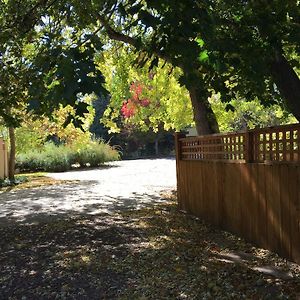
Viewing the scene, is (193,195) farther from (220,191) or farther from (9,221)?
(9,221)

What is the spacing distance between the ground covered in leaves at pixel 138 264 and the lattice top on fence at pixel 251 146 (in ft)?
3.82

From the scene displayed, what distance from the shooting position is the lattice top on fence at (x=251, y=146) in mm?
5258

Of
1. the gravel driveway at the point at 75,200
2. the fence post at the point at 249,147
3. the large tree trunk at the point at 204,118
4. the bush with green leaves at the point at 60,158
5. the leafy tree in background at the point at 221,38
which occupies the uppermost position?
the leafy tree in background at the point at 221,38

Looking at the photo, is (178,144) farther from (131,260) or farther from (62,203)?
(131,260)

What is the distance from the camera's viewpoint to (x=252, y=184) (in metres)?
6.11

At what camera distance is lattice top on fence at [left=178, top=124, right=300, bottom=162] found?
5258 mm

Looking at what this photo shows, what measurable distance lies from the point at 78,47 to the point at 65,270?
2.56 metres

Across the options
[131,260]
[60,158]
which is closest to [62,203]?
[131,260]

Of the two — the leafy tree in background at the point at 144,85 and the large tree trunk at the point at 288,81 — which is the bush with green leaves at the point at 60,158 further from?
the large tree trunk at the point at 288,81

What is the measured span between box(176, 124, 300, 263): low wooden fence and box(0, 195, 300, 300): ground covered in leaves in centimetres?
22

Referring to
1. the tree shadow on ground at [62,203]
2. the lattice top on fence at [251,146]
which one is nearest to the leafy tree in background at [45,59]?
the tree shadow on ground at [62,203]

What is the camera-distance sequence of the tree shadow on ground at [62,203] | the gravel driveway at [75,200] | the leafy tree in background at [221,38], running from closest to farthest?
the leafy tree in background at [221,38] < the tree shadow on ground at [62,203] < the gravel driveway at [75,200]

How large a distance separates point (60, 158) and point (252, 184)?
2161cm

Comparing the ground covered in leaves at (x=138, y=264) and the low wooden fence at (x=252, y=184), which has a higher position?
the low wooden fence at (x=252, y=184)
